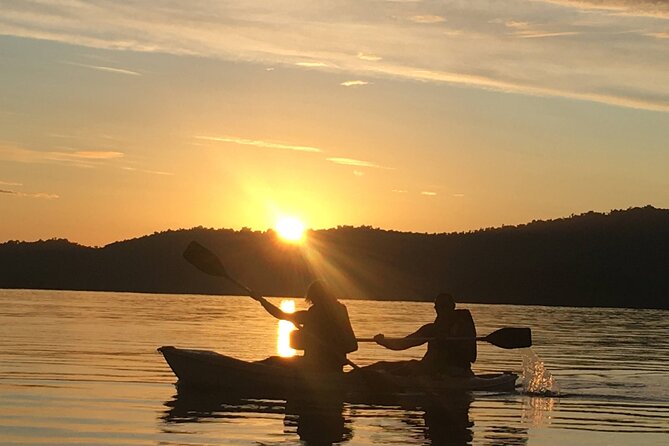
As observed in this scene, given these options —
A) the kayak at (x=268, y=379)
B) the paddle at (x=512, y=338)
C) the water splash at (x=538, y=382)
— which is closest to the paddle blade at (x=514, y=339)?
the paddle at (x=512, y=338)

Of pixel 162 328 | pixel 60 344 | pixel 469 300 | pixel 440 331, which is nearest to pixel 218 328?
pixel 162 328

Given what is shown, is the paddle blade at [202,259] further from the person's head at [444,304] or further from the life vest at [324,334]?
Answer: the person's head at [444,304]

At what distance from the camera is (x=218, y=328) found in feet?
169

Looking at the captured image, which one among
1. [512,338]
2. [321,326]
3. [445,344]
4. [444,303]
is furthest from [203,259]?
[512,338]

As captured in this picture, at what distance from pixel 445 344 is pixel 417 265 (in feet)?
465

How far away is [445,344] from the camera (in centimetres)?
2397

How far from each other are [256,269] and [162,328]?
118m

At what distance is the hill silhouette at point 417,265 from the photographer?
6196 inches

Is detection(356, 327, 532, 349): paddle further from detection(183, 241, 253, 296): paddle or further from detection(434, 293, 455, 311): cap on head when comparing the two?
detection(183, 241, 253, 296): paddle

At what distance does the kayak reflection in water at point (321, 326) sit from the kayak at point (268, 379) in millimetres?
386

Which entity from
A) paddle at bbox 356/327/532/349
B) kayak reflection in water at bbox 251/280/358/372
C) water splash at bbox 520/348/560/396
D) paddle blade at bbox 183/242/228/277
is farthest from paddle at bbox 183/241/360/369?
water splash at bbox 520/348/560/396

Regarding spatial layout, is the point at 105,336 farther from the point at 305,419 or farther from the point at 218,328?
the point at 305,419

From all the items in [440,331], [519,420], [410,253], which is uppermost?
[410,253]

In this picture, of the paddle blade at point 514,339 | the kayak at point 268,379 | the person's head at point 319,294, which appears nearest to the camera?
the person's head at point 319,294
